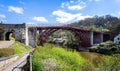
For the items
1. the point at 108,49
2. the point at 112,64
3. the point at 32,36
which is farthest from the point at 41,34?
the point at 112,64

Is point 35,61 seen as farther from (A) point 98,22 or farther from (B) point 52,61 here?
(A) point 98,22

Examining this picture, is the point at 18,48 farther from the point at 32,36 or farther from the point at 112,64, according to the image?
the point at 112,64

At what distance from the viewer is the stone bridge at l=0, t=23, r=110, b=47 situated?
185ft

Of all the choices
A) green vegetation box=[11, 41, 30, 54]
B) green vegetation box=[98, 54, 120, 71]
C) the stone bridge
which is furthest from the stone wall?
green vegetation box=[98, 54, 120, 71]

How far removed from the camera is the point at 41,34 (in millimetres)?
65750

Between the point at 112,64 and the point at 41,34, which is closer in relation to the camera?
the point at 112,64

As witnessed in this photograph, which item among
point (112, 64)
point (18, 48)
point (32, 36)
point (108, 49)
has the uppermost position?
point (32, 36)

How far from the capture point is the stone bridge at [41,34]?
56.3 meters

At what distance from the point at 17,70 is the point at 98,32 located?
6059 centimetres

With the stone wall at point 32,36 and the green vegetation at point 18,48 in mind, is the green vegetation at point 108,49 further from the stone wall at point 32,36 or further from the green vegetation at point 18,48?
the green vegetation at point 18,48

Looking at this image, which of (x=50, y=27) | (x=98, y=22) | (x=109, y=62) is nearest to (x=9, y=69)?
(x=109, y=62)

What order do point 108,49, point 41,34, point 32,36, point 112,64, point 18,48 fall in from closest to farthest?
point 112,64 → point 18,48 → point 108,49 → point 32,36 → point 41,34

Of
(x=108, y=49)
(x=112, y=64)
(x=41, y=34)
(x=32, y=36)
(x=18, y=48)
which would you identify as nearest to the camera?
(x=112, y=64)

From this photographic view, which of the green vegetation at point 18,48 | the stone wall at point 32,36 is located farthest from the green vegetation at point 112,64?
the stone wall at point 32,36
